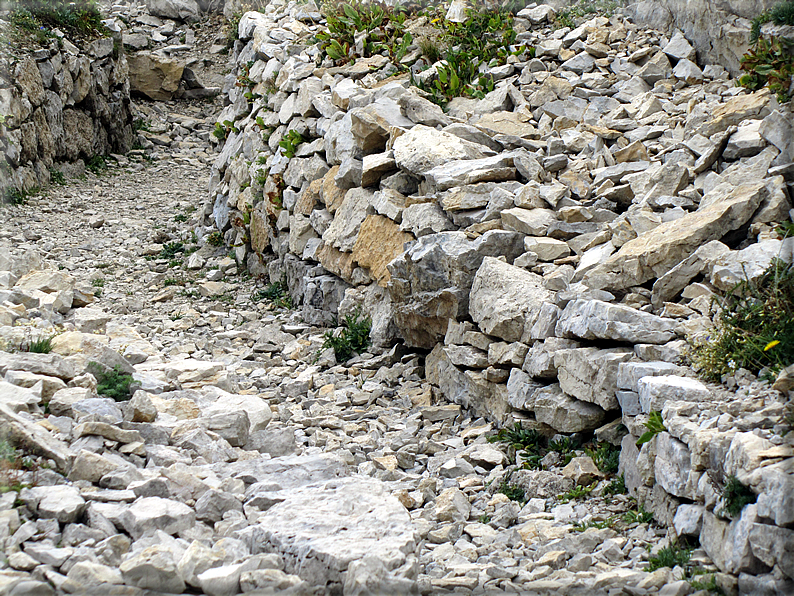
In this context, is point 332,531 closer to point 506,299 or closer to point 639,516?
point 639,516

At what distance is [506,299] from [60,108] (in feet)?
51.8

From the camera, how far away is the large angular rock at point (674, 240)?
617 centimetres

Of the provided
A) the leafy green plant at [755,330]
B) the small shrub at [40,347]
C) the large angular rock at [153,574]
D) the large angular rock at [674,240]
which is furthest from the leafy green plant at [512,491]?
the small shrub at [40,347]

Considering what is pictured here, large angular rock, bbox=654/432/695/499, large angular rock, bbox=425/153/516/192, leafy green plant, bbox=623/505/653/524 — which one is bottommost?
leafy green plant, bbox=623/505/653/524

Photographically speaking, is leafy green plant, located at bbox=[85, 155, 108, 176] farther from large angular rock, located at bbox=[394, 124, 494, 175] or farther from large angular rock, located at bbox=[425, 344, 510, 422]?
large angular rock, located at bbox=[425, 344, 510, 422]

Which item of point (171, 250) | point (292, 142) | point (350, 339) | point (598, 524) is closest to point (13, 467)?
point (598, 524)

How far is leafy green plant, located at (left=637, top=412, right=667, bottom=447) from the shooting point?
4879 millimetres

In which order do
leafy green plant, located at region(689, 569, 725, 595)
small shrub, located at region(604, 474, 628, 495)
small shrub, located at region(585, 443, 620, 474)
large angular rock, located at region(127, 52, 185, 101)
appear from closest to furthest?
leafy green plant, located at region(689, 569, 725, 595) < small shrub, located at region(604, 474, 628, 495) < small shrub, located at region(585, 443, 620, 474) < large angular rock, located at region(127, 52, 185, 101)

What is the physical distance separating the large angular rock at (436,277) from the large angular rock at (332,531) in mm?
3455

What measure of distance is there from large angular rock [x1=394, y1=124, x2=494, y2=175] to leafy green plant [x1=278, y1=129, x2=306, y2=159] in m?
3.37

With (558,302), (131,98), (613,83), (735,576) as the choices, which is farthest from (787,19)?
(131,98)

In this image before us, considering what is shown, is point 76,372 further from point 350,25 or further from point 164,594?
point 350,25

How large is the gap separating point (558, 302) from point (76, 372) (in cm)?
460

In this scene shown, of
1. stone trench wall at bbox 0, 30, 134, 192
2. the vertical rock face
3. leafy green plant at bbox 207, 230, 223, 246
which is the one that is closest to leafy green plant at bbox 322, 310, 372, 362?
leafy green plant at bbox 207, 230, 223, 246
